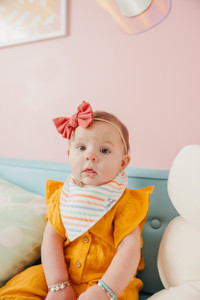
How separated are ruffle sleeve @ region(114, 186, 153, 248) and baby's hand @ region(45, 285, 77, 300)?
0.19 m

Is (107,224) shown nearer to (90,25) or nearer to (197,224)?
(197,224)

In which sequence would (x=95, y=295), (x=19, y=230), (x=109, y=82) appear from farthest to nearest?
(x=109, y=82), (x=19, y=230), (x=95, y=295)

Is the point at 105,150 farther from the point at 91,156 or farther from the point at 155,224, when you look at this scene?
the point at 155,224

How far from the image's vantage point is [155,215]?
0.98 metres

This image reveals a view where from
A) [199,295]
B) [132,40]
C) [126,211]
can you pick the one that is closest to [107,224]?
[126,211]

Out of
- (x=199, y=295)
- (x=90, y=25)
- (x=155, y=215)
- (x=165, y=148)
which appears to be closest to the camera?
(x=199, y=295)

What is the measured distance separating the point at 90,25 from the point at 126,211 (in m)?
1.02

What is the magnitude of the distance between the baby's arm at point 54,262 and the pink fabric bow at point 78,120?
344 millimetres

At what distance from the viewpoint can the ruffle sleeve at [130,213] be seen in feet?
2.60

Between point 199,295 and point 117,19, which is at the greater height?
point 117,19

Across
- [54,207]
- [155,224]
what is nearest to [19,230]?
[54,207]

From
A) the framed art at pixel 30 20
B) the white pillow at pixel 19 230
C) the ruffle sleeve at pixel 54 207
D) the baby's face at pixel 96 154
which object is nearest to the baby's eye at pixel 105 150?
the baby's face at pixel 96 154

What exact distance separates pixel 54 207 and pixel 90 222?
0.18 meters

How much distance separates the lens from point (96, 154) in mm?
828
